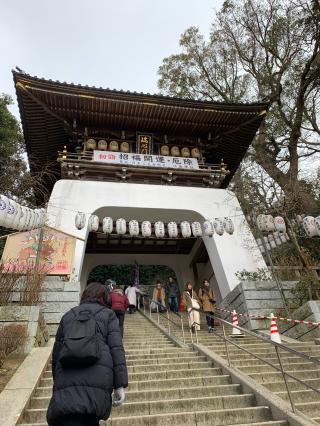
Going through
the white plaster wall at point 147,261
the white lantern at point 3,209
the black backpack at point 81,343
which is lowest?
the black backpack at point 81,343

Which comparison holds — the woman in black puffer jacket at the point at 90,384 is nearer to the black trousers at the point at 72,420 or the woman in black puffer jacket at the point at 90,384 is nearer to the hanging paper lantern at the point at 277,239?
the black trousers at the point at 72,420

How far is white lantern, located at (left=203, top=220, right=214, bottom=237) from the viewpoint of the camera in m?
11.2

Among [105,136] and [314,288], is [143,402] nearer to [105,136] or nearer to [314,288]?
[314,288]

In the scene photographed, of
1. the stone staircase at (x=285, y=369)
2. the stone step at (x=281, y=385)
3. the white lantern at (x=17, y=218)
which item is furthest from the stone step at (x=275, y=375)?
the white lantern at (x=17, y=218)

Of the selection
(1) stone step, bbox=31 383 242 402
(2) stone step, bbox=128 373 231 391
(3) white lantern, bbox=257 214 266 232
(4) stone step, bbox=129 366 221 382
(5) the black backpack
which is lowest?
(1) stone step, bbox=31 383 242 402

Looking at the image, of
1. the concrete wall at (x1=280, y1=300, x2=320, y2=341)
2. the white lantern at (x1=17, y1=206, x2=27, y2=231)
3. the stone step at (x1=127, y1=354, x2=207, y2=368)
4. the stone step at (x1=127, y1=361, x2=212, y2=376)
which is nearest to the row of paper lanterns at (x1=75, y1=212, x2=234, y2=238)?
the white lantern at (x1=17, y1=206, x2=27, y2=231)

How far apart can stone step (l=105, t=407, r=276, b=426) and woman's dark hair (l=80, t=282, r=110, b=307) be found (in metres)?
1.83

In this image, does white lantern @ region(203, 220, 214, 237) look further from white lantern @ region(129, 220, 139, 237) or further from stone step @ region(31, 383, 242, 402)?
stone step @ region(31, 383, 242, 402)

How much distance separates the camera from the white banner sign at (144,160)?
12.5 meters

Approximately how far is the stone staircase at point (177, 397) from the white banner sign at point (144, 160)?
8.03m

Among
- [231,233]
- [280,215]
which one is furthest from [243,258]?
[280,215]

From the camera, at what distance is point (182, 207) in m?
12.0

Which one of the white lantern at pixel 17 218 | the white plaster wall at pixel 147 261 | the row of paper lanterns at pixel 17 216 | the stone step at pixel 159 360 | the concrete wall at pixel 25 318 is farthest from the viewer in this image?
the white plaster wall at pixel 147 261

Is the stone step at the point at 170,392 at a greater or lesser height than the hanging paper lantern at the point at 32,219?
lesser
